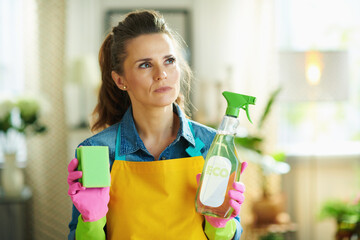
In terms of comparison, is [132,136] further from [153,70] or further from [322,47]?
[322,47]

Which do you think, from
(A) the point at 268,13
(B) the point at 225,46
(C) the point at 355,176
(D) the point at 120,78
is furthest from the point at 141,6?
(D) the point at 120,78

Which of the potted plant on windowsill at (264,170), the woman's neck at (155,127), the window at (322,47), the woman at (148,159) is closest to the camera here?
the woman at (148,159)

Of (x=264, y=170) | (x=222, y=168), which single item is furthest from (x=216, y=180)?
(x=264, y=170)

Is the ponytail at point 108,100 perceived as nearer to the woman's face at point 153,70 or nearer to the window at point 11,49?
the woman's face at point 153,70

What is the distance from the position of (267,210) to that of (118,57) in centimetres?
210

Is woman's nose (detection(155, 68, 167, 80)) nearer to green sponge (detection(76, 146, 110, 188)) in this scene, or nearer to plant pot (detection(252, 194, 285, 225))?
green sponge (detection(76, 146, 110, 188))

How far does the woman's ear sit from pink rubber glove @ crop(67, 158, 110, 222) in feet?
1.02

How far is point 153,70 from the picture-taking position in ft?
3.99

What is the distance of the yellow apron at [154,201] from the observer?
1182mm

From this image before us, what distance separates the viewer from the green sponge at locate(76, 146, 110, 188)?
1071 millimetres

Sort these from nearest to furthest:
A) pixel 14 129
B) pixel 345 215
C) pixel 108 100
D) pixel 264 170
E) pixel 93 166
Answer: pixel 93 166
pixel 108 100
pixel 345 215
pixel 264 170
pixel 14 129

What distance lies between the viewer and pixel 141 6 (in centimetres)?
364

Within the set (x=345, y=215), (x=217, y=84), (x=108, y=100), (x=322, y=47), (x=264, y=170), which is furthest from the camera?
(x=322, y=47)

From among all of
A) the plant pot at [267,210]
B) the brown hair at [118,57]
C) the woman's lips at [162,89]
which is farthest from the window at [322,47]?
the woman's lips at [162,89]
